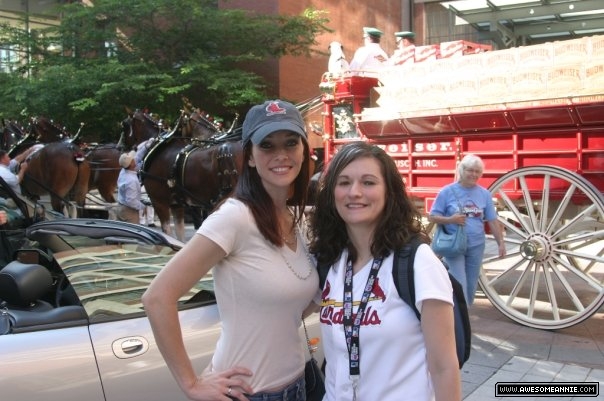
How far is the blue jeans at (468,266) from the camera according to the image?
5543 millimetres

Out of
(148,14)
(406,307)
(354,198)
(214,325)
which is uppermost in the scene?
(148,14)

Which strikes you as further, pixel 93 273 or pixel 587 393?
pixel 587 393

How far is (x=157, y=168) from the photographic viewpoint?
29.6 ft

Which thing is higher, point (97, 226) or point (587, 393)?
point (97, 226)

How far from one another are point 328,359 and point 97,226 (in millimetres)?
2194

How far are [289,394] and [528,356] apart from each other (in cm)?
372

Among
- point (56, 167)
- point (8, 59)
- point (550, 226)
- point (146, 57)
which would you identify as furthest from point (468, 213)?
point (8, 59)

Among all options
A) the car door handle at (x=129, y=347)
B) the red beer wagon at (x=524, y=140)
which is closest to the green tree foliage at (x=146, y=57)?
the red beer wagon at (x=524, y=140)

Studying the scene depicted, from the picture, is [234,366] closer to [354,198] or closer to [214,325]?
[354,198]

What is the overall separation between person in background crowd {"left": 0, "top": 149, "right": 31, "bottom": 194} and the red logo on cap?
21.1 ft

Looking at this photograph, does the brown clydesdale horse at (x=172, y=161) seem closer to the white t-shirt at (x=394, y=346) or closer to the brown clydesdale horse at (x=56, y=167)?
the brown clydesdale horse at (x=56, y=167)

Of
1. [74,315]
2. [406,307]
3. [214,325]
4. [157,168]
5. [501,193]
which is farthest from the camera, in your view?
[157,168]

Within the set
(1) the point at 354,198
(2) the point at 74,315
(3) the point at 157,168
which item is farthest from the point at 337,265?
(3) the point at 157,168

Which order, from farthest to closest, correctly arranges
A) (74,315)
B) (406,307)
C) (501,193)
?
1. (501,193)
2. (74,315)
3. (406,307)
